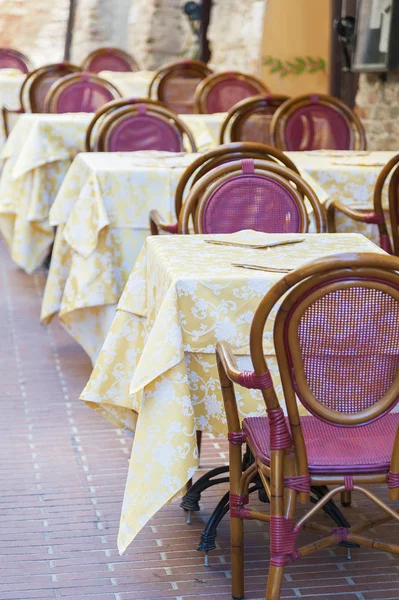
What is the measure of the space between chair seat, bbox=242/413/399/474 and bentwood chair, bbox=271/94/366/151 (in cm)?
360

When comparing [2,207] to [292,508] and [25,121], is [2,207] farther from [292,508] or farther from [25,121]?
[292,508]

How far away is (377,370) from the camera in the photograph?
7.55 feet

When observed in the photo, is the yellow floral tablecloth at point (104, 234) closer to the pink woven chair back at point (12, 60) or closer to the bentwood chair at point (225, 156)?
the bentwood chair at point (225, 156)

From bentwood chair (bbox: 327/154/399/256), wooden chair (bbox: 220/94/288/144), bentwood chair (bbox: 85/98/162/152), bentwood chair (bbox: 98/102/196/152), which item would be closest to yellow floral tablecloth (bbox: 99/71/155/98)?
wooden chair (bbox: 220/94/288/144)

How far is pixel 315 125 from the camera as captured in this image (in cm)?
626

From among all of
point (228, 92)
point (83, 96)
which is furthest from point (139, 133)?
point (228, 92)

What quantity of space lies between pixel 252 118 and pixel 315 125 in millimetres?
539

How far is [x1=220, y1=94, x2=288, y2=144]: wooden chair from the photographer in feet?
19.5

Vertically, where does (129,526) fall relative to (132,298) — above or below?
below

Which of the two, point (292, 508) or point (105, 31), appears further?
point (105, 31)

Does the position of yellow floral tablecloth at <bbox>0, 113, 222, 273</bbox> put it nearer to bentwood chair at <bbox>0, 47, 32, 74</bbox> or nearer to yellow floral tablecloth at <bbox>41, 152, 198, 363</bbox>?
yellow floral tablecloth at <bbox>41, 152, 198, 363</bbox>

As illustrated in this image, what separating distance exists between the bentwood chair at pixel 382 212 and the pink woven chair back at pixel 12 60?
7.03 metres

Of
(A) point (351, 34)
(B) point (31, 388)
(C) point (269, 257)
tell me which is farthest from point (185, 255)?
(A) point (351, 34)

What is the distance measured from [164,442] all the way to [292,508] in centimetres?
42
